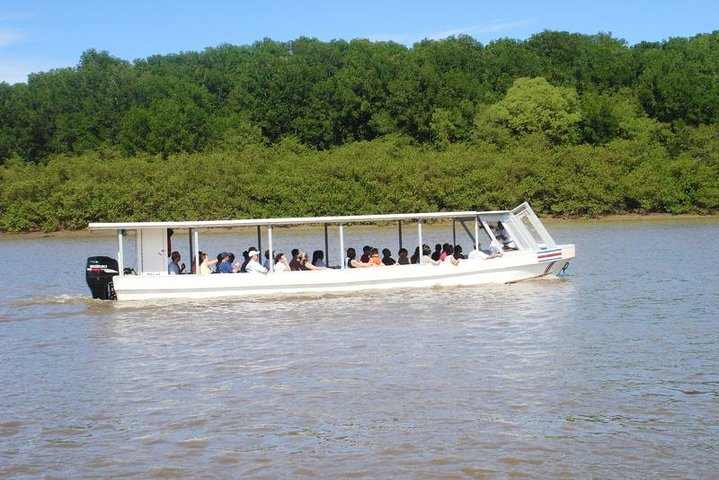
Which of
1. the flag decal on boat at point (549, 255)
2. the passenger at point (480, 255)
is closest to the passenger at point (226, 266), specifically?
the passenger at point (480, 255)

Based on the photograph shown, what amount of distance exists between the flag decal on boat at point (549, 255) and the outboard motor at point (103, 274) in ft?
34.4

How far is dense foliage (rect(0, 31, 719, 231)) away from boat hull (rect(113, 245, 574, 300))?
123 feet

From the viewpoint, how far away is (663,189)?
6109 centimetres

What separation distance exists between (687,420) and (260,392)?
5738 mm

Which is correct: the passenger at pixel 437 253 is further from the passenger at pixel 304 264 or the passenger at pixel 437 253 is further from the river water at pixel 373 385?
the passenger at pixel 304 264

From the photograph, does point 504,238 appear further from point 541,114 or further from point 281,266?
point 541,114

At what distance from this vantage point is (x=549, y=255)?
83.1 ft

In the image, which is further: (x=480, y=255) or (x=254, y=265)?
(x=480, y=255)

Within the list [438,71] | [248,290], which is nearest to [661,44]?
[438,71]

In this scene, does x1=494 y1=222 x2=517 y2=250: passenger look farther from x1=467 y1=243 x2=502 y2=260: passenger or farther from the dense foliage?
the dense foliage

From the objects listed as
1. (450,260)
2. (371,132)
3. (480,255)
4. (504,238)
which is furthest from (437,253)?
(371,132)

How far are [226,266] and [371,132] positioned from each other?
62.1 metres

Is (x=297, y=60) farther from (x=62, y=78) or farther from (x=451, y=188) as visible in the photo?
(x=451, y=188)

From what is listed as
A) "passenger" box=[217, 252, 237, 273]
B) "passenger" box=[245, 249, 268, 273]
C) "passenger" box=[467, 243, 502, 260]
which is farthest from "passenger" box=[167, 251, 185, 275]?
"passenger" box=[467, 243, 502, 260]
